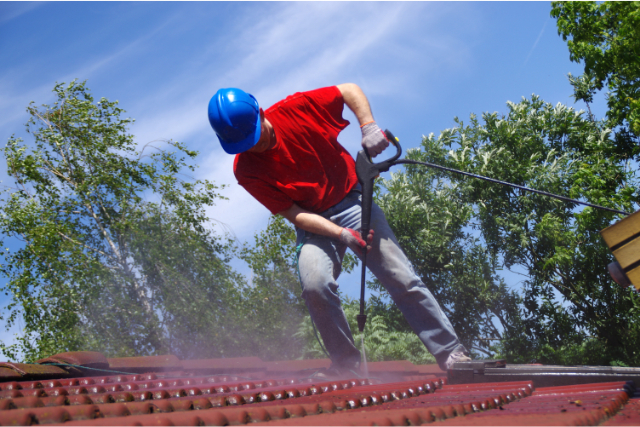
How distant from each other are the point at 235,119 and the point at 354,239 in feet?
3.38

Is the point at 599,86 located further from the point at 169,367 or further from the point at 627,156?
the point at 169,367

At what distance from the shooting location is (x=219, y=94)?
296 cm

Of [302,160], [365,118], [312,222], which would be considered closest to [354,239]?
[312,222]

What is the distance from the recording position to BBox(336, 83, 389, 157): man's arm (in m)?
3.13

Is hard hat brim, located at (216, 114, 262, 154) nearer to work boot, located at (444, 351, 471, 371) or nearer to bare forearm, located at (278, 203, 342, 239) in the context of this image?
bare forearm, located at (278, 203, 342, 239)

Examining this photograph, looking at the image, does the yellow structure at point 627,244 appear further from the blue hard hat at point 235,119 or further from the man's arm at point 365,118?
the blue hard hat at point 235,119

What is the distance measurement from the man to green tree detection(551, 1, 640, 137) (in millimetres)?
5536

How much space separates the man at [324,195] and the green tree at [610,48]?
5536mm

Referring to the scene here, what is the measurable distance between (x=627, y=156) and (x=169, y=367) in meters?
7.58

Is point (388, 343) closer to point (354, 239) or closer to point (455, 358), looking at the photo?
point (455, 358)

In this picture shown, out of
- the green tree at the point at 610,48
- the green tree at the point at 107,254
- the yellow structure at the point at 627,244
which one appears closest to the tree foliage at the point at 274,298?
the green tree at the point at 107,254

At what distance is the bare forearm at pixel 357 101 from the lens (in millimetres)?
3264

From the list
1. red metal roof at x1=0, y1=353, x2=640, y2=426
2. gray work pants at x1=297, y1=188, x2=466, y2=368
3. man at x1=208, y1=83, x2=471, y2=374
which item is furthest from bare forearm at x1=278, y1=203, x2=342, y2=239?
→ red metal roof at x1=0, y1=353, x2=640, y2=426

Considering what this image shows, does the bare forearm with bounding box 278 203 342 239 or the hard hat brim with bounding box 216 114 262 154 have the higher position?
the hard hat brim with bounding box 216 114 262 154
